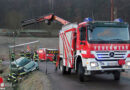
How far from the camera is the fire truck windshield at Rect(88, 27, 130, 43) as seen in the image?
8.22 meters

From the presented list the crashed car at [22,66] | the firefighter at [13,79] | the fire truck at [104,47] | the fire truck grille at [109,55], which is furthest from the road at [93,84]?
the crashed car at [22,66]

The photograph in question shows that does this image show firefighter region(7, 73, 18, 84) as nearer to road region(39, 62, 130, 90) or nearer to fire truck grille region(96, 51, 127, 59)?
road region(39, 62, 130, 90)

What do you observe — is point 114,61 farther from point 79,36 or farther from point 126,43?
point 79,36

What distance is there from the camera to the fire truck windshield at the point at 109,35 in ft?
27.0

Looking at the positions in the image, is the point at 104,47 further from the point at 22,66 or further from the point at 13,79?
the point at 22,66

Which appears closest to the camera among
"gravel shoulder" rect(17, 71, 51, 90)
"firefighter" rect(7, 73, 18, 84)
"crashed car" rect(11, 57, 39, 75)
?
"gravel shoulder" rect(17, 71, 51, 90)

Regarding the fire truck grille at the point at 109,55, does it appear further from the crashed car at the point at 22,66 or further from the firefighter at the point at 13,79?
the crashed car at the point at 22,66

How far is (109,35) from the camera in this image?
27.4 feet

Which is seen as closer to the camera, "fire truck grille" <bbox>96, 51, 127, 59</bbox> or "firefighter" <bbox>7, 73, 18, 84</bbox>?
"fire truck grille" <bbox>96, 51, 127, 59</bbox>

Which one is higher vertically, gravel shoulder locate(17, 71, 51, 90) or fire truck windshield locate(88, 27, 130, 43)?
fire truck windshield locate(88, 27, 130, 43)

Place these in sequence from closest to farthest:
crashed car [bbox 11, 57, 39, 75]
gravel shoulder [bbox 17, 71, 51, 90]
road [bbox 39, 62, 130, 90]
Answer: road [bbox 39, 62, 130, 90], gravel shoulder [bbox 17, 71, 51, 90], crashed car [bbox 11, 57, 39, 75]

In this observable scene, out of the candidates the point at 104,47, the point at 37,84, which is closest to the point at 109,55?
the point at 104,47

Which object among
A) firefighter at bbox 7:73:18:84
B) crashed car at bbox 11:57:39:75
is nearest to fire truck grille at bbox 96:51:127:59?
firefighter at bbox 7:73:18:84

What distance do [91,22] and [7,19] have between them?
38195 millimetres
